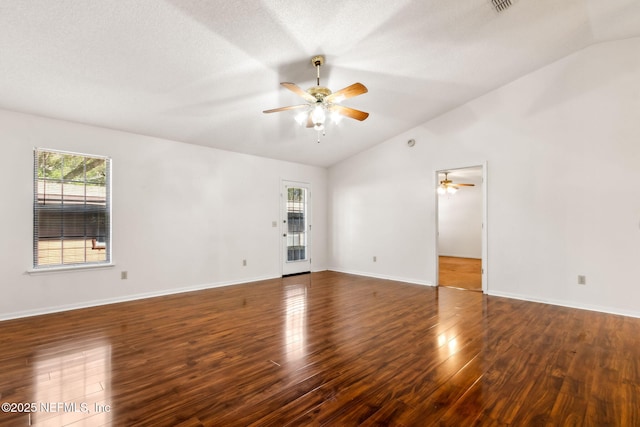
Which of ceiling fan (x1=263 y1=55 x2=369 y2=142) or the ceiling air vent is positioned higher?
the ceiling air vent

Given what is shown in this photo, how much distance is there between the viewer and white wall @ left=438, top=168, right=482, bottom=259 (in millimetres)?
9742

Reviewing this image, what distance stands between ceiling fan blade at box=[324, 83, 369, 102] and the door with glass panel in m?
3.73

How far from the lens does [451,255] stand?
10.3 metres

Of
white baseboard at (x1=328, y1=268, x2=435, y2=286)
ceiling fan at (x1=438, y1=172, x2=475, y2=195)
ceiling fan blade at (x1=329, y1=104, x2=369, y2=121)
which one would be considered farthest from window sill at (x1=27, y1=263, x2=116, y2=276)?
ceiling fan at (x1=438, y1=172, x2=475, y2=195)

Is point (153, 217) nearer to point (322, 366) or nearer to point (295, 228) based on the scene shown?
point (295, 228)

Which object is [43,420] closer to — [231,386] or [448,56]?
[231,386]

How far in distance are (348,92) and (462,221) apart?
8.46 metres

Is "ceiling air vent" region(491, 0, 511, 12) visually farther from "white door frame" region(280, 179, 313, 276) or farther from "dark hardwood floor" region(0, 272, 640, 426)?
"white door frame" region(280, 179, 313, 276)

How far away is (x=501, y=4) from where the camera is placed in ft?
10.2

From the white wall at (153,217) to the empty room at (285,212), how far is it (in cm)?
3

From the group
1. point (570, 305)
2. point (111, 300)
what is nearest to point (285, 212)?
point (111, 300)

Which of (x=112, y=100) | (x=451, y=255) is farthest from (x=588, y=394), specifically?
(x=451, y=255)

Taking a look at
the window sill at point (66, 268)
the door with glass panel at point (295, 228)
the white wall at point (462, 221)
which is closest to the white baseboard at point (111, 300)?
the window sill at point (66, 268)

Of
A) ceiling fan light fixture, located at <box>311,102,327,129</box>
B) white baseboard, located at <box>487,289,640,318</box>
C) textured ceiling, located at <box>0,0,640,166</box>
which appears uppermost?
textured ceiling, located at <box>0,0,640,166</box>
